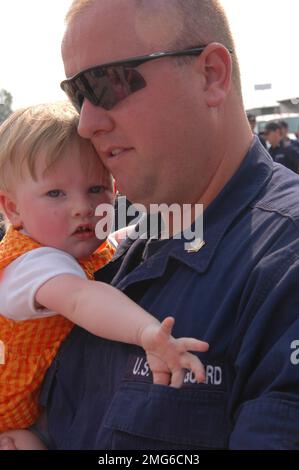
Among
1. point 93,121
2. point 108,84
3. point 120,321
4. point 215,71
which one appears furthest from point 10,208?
point 215,71

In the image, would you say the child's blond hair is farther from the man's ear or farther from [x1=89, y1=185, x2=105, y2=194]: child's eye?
the man's ear

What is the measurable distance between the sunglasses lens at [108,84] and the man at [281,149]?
8.25 metres

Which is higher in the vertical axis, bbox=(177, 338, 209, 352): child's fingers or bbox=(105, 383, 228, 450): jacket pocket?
bbox=(177, 338, 209, 352): child's fingers

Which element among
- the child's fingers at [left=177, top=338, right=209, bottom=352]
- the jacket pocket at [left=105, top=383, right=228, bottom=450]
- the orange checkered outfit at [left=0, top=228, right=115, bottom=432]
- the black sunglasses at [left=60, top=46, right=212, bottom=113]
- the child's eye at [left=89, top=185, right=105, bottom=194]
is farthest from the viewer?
the child's eye at [left=89, top=185, right=105, bottom=194]

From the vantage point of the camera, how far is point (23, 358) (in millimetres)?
1938

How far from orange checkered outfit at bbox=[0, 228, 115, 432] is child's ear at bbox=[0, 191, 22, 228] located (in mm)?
154

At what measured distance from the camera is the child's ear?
6.85 feet

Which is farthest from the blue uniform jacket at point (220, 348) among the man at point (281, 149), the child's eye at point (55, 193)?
the man at point (281, 149)

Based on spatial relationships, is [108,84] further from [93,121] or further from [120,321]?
[120,321]

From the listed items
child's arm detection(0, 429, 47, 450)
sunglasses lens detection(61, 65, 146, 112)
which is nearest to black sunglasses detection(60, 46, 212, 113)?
sunglasses lens detection(61, 65, 146, 112)

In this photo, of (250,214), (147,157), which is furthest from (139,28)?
(250,214)

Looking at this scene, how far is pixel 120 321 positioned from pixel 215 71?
34.0 inches
